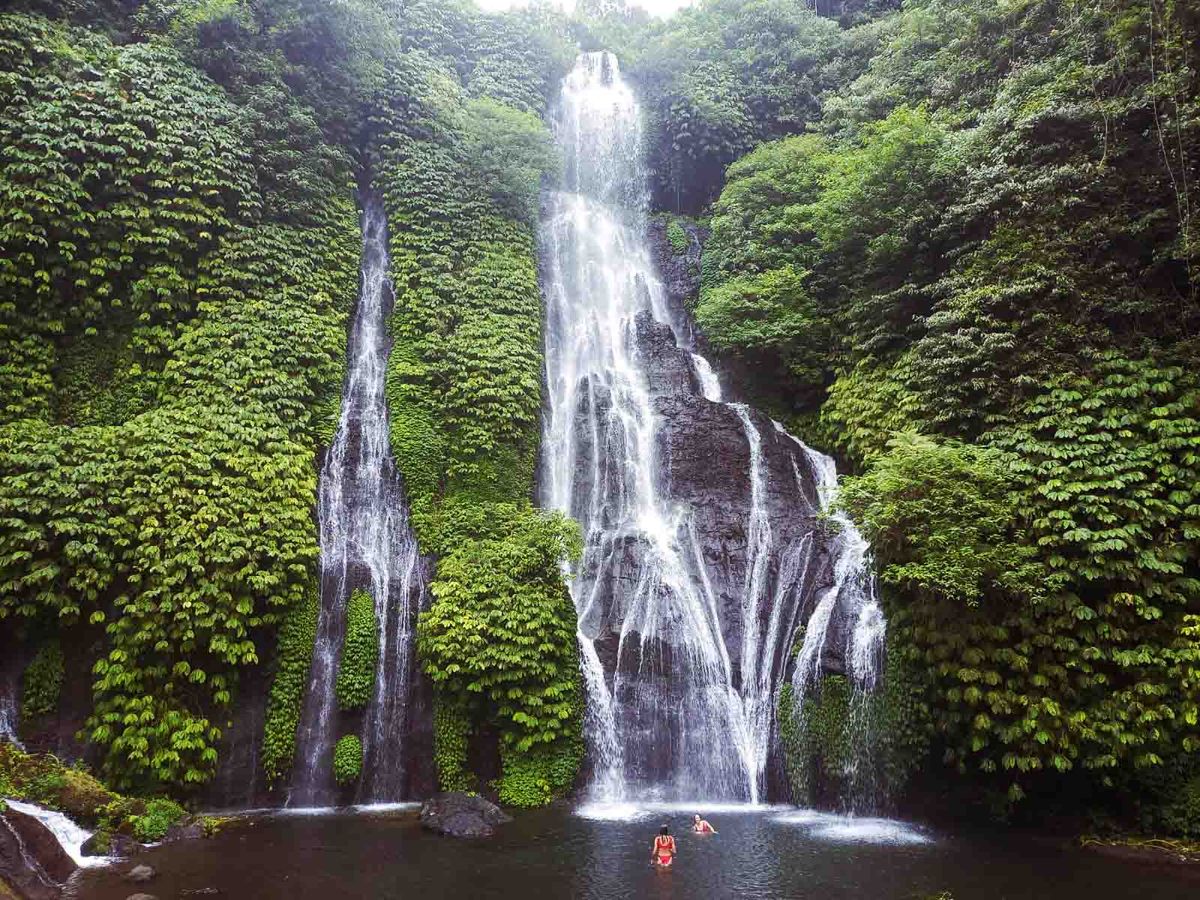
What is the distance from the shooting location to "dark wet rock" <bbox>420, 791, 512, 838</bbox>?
9797 millimetres

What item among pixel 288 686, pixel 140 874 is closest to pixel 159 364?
pixel 288 686

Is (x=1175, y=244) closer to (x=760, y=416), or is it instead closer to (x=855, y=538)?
(x=855, y=538)

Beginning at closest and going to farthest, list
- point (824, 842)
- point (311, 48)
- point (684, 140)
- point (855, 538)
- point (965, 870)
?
1. point (965, 870)
2. point (824, 842)
3. point (855, 538)
4. point (311, 48)
5. point (684, 140)

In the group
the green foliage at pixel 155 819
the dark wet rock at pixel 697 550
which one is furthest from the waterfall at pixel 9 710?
the dark wet rock at pixel 697 550

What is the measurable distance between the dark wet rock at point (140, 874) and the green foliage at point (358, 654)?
395 cm

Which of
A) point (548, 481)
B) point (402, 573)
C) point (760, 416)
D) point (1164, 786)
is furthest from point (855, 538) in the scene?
point (402, 573)

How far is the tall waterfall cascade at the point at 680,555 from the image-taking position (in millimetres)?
11945

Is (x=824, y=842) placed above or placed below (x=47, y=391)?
below

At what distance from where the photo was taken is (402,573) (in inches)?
530

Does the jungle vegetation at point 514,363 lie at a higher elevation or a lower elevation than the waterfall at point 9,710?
higher

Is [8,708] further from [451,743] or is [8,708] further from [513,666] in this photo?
[513,666]

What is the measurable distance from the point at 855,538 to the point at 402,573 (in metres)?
8.41

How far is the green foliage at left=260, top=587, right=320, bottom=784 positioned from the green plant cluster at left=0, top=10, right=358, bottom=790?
388 millimetres

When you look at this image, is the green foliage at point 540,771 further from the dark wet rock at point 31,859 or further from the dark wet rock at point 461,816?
the dark wet rock at point 31,859
